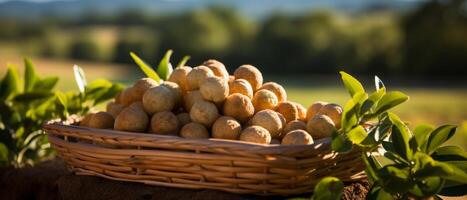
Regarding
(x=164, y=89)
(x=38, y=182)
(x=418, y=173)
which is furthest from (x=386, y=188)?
(x=38, y=182)

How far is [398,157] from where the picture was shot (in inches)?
68.6

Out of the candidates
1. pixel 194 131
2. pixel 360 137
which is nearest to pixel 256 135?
pixel 194 131

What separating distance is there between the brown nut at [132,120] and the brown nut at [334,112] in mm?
687

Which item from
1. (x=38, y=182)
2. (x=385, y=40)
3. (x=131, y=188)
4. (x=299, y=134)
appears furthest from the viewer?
(x=385, y=40)

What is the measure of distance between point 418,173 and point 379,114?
276mm

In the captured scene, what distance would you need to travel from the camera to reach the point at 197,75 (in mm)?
2070

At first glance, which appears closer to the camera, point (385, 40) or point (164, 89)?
point (164, 89)

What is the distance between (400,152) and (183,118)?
0.80 meters

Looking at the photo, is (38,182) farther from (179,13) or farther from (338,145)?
(179,13)

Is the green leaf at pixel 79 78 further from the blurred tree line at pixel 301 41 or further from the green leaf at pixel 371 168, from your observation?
the blurred tree line at pixel 301 41

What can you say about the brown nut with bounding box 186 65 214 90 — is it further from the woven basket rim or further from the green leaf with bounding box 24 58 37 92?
the green leaf with bounding box 24 58 37 92

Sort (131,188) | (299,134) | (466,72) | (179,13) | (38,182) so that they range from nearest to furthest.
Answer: (299,134)
(131,188)
(38,182)
(466,72)
(179,13)

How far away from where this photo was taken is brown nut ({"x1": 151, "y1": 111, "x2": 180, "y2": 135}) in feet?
6.20

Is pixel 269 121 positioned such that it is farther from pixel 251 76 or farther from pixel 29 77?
pixel 29 77
